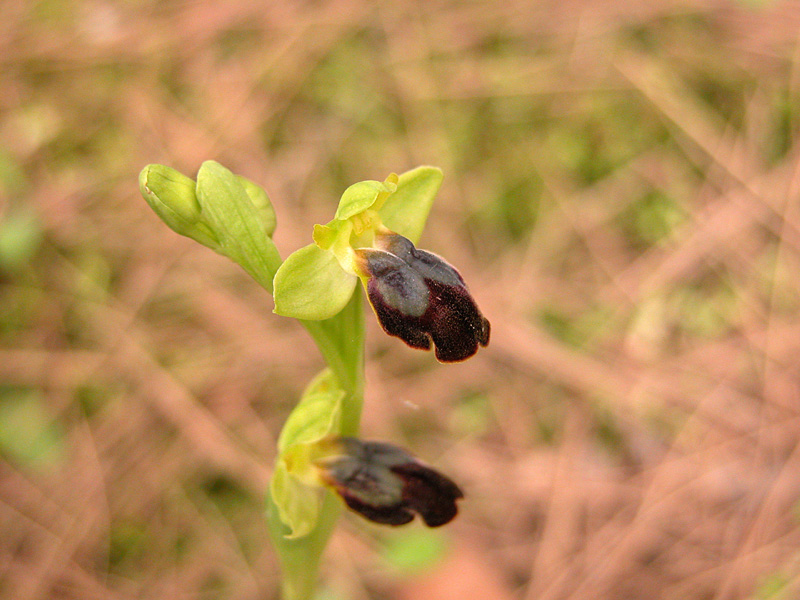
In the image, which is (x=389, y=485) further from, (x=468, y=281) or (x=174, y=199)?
(x=468, y=281)

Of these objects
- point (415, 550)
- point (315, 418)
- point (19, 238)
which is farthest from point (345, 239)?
point (19, 238)

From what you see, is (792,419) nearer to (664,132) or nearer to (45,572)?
(664,132)

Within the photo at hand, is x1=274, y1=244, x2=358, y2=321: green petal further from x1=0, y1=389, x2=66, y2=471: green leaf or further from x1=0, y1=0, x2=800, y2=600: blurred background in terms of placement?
x1=0, y1=389, x2=66, y2=471: green leaf

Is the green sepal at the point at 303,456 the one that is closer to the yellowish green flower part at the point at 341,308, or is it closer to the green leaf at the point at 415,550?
the yellowish green flower part at the point at 341,308

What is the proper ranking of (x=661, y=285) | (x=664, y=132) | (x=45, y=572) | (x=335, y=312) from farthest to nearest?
(x=664, y=132) → (x=661, y=285) → (x=45, y=572) → (x=335, y=312)

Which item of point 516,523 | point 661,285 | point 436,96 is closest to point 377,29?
point 436,96

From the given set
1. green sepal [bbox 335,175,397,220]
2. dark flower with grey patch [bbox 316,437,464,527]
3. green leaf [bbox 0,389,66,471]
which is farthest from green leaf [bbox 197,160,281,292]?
green leaf [bbox 0,389,66,471]
